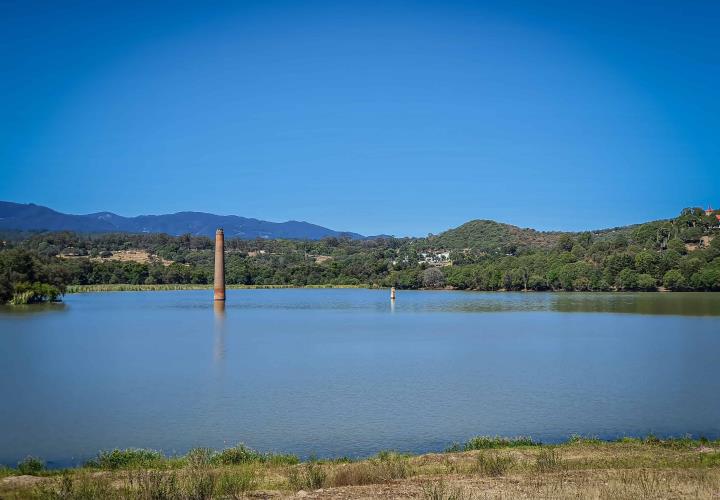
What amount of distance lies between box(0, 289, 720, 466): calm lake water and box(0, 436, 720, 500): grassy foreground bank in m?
2.23

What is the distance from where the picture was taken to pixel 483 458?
1350 centimetres

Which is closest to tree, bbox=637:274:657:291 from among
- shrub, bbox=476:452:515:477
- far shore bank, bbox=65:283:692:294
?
far shore bank, bbox=65:283:692:294

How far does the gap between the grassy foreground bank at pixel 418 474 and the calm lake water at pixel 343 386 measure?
223 centimetres

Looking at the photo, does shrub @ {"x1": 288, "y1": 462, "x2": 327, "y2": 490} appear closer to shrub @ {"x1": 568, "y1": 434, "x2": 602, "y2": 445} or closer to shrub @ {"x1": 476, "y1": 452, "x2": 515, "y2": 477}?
Answer: shrub @ {"x1": 476, "y1": 452, "x2": 515, "y2": 477}

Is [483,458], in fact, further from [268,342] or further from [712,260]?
[712,260]

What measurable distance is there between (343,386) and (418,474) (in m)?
13.7

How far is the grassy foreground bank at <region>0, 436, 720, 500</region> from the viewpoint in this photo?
34.2ft

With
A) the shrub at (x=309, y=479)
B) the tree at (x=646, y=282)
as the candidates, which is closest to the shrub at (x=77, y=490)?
the shrub at (x=309, y=479)

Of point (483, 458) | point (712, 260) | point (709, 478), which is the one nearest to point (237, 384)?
point (483, 458)

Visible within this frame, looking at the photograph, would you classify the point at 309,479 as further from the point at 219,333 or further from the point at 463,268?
the point at 463,268

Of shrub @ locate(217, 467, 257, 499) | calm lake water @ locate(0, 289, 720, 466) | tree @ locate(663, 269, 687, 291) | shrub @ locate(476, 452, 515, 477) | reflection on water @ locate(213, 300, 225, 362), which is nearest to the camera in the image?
shrub @ locate(217, 467, 257, 499)

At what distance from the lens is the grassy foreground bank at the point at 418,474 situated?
34.2 ft

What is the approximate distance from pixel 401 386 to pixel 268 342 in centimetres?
2001

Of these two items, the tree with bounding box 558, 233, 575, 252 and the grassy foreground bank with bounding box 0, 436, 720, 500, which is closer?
the grassy foreground bank with bounding box 0, 436, 720, 500
